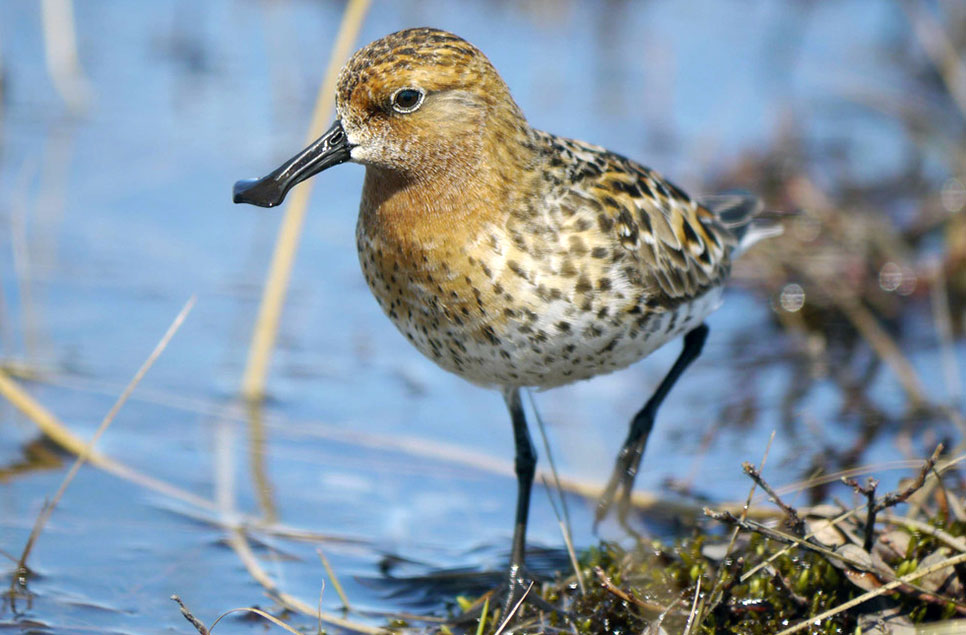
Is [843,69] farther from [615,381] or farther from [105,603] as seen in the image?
[105,603]

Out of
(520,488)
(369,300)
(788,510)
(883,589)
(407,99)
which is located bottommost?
(883,589)

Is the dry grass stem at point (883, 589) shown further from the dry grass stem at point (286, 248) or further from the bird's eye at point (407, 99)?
the dry grass stem at point (286, 248)

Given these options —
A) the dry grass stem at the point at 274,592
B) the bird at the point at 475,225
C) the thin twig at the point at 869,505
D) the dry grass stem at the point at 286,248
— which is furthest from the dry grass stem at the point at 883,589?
the dry grass stem at the point at 286,248

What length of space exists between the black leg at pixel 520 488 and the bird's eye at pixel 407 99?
127cm

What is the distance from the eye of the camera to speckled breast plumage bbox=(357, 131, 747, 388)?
442cm

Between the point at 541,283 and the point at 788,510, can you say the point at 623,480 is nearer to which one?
the point at 541,283

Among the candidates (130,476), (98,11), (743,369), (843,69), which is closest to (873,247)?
(743,369)

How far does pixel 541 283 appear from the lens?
441 centimetres

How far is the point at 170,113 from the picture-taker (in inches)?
383

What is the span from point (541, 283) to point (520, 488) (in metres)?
1.14

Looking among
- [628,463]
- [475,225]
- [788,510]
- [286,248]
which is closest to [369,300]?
[286,248]

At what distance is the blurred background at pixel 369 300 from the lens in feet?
18.1

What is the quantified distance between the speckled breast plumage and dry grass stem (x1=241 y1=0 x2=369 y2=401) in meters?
1.46

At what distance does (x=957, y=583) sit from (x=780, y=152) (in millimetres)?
5391
